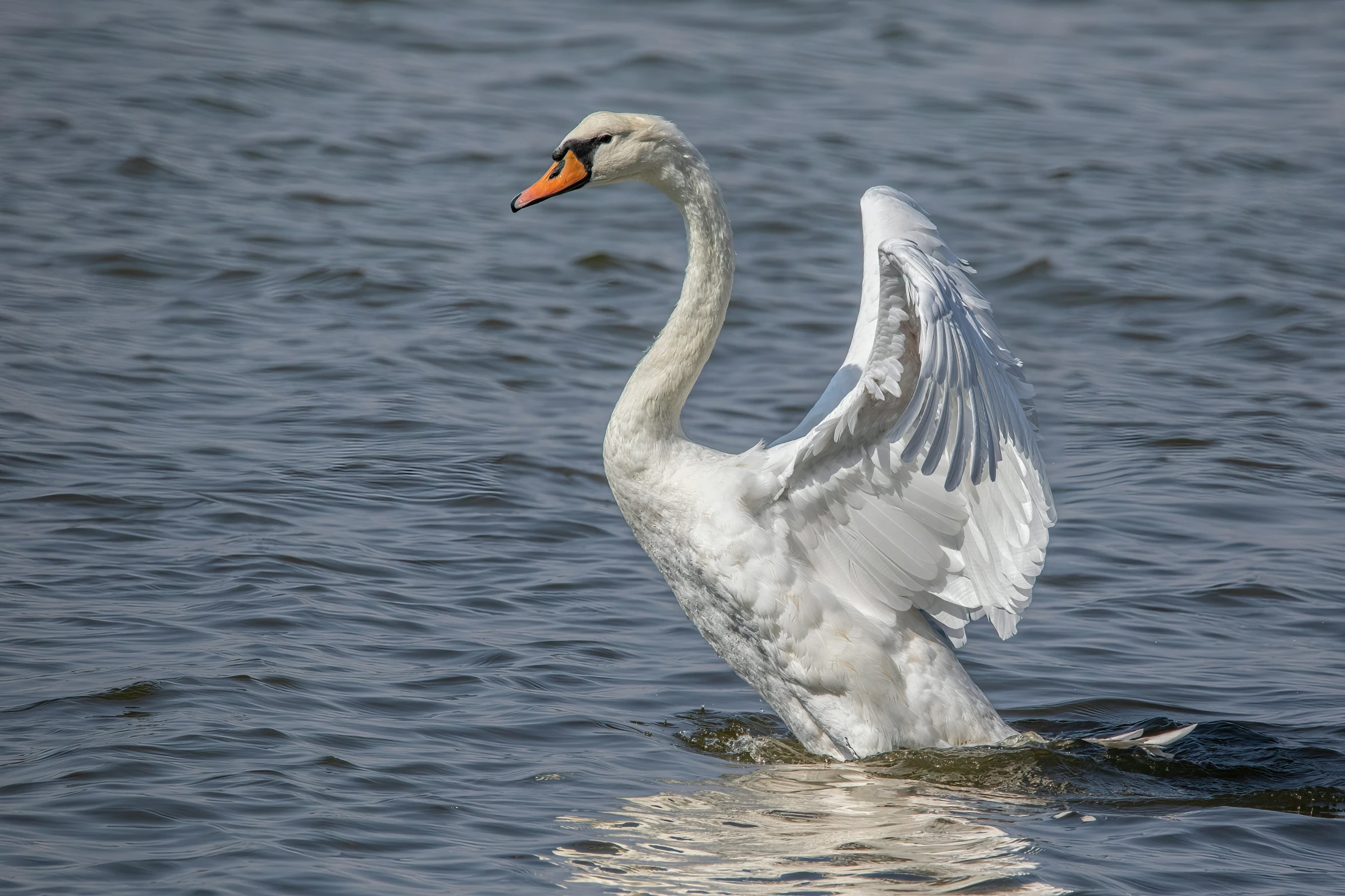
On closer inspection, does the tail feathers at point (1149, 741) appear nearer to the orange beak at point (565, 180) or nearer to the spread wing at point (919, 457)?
the spread wing at point (919, 457)

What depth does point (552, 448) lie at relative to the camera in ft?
28.2

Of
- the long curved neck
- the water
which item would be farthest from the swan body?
the water

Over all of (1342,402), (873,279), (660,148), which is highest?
(660,148)

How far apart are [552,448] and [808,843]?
152 inches

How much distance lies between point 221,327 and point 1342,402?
6.62m

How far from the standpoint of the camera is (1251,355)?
10414 mm

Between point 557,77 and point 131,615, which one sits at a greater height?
point 557,77

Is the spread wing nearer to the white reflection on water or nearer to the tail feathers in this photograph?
the tail feathers

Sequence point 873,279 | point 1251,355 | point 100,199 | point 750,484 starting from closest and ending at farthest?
point 750,484 < point 873,279 < point 1251,355 < point 100,199

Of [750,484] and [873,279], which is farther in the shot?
[873,279]

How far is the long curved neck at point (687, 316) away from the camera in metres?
5.83

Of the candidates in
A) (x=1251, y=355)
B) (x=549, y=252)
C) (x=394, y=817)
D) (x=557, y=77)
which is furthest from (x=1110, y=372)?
(x=557, y=77)

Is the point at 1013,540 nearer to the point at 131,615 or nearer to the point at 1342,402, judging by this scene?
the point at 131,615

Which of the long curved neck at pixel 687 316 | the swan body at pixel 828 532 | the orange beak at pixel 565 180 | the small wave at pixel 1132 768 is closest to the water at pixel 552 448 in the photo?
the small wave at pixel 1132 768
